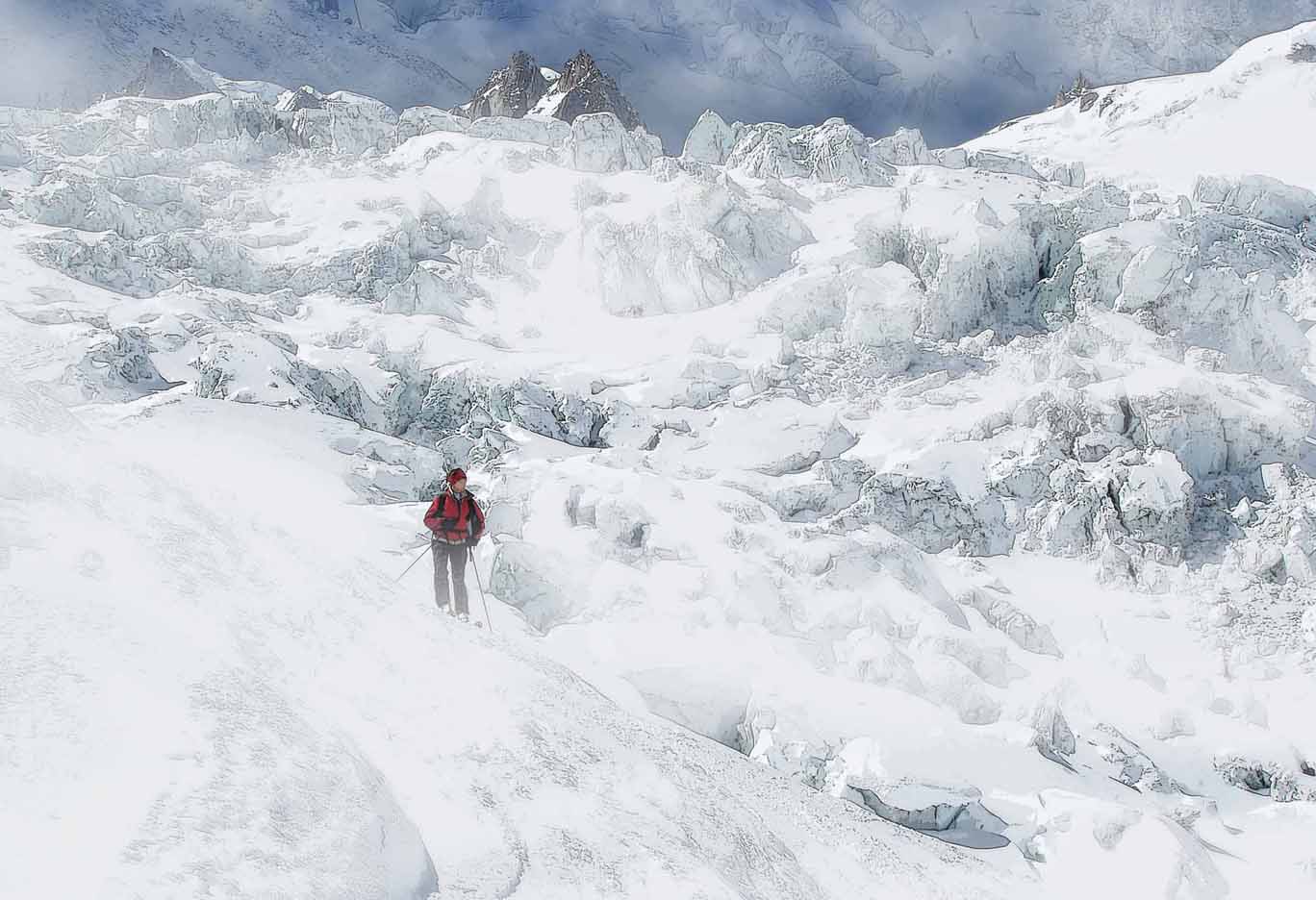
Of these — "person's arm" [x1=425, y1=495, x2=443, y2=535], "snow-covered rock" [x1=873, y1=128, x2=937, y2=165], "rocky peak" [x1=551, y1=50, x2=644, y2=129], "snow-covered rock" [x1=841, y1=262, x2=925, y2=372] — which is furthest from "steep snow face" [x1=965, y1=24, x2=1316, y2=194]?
"person's arm" [x1=425, y1=495, x2=443, y2=535]

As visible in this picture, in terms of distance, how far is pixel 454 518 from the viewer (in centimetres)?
948

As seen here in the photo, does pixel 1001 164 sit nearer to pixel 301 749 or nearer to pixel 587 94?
pixel 587 94

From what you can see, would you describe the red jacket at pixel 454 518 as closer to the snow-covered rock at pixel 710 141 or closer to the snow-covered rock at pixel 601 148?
the snow-covered rock at pixel 601 148

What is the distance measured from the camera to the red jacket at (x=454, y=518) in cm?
940

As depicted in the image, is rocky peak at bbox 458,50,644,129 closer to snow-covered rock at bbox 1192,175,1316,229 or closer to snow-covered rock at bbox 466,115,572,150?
snow-covered rock at bbox 466,115,572,150

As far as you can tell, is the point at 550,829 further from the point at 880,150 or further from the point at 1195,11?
the point at 1195,11

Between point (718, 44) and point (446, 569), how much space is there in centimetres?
10259

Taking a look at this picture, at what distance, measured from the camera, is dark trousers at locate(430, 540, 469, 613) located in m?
8.89

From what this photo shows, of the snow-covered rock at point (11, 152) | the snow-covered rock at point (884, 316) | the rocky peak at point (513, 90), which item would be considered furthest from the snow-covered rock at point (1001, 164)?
the rocky peak at point (513, 90)

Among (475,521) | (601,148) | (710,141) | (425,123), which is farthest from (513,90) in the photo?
(475,521)

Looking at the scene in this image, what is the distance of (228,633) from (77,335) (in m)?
26.4

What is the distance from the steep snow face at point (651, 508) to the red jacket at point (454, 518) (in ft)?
3.82

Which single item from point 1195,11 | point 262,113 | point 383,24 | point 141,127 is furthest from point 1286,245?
point 383,24

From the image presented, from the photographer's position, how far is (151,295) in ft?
108
